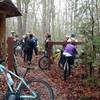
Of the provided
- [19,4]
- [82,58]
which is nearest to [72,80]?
[82,58]

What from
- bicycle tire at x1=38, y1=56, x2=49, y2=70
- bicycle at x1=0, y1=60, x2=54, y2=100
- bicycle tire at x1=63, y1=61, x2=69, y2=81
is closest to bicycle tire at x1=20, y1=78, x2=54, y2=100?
bicycle at x1=0, y1=60, x2=54, y2=100

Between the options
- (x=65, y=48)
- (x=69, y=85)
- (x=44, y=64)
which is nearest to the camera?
(x=69, y=85)

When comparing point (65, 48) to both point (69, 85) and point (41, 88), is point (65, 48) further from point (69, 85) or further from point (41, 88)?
point (41, 88)

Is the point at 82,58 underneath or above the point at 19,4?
underneath

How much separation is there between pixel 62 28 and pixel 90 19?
192ft

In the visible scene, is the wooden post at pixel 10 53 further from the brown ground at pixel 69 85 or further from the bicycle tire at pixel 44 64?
the bicycle tire at pixel 44 64

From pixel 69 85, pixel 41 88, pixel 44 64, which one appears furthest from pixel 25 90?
pixel 44 64

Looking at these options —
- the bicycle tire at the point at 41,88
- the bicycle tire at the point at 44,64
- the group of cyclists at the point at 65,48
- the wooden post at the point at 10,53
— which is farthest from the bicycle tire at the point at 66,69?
the bicycle tire at the point at 41,88

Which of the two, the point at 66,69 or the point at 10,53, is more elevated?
the point at 10,53

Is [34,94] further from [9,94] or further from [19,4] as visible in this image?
[19,4]

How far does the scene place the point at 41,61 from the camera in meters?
17.4

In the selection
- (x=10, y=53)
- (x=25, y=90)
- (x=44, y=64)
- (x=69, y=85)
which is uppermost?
(x=10, y=53)

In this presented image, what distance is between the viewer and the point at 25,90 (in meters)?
7.86

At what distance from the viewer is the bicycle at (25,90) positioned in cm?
777
